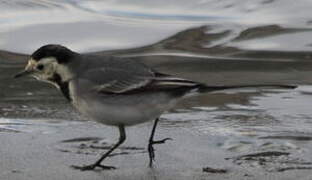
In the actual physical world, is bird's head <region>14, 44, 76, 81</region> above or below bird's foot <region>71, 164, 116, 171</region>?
above

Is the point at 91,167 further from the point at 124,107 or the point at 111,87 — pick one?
the point at 111,87

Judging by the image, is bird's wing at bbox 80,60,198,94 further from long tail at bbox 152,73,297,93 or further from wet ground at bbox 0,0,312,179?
wet ground at bbox 0,0,312,179

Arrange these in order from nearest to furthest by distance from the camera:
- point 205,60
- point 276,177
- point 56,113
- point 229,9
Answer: point 276,177 → point 56,113 → point 205,60 → point 229,9

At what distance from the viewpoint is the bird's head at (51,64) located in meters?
6.41

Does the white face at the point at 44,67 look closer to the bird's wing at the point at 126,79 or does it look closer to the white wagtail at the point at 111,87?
the white wagtail at the point at 111,87

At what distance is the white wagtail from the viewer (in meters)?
6.29

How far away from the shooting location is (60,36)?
34.1 feet

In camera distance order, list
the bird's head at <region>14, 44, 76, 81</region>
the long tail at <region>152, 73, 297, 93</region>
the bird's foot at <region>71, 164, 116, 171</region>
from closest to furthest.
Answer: the bird's foot at <region>71, 164, 116, 171</region> < the long tail at <region>152, 73, 297, 93</region> < the bird's head at <region>14, 44, 76, 81</region>

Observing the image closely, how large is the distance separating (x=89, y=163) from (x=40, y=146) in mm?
478

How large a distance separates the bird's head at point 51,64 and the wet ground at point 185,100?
53 cm

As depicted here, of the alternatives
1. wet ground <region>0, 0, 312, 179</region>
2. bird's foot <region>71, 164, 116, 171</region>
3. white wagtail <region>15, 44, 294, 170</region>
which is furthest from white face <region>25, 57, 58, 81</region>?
bird's foot <region>71, 164, 116, 171</region>

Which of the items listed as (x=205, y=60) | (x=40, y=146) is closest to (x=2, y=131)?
(x=40, y=146)

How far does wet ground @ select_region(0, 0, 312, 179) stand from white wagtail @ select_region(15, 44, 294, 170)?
0.32 m

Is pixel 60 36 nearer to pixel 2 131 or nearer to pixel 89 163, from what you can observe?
pixel 2 131
